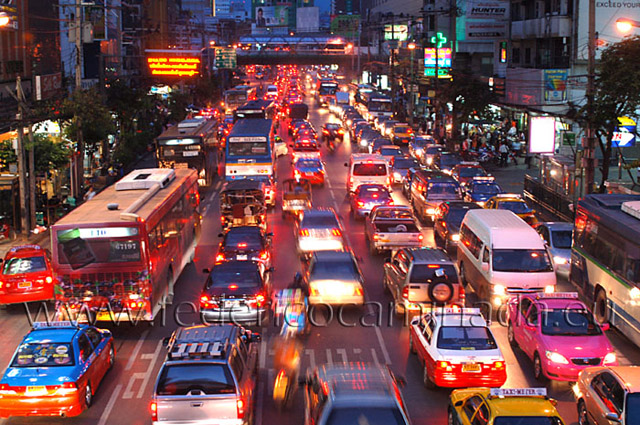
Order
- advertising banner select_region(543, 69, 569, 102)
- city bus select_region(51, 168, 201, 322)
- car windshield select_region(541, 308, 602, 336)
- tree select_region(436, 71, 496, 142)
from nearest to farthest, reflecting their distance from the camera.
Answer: car windshield select_region(541, 308, 602, 336)
city bus select_region(51, 168, 201, 322)
advertising banner select_region(543, 69, 569, 102)
tree select_region(436, 71, 496, 142)

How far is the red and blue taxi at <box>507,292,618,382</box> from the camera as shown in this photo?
17219 mm

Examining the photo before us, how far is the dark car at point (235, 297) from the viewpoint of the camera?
2109 centimetres

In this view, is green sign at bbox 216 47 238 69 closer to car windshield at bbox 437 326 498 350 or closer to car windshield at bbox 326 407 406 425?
car windshield at bbox 437 326 498 350

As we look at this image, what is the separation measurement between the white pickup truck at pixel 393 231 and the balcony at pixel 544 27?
99.2 ft

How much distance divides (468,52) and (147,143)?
3455 cm

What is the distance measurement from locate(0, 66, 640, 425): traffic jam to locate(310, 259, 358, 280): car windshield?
0.17 feet

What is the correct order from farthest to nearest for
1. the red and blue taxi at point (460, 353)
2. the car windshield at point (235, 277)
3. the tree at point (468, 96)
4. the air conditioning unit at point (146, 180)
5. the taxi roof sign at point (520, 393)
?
the tree at point (468, 96), the air conditioning unit at point (146, 180), the car windshield at point (235, 277), the red and blue taxi at point (460, 353), the taxi roof sign at point (520, 393)

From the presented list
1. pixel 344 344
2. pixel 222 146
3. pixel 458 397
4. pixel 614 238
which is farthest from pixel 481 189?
pixel 222 146

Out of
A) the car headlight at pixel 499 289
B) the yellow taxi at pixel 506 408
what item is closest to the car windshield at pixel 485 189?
the car headlight at pixel 499 289

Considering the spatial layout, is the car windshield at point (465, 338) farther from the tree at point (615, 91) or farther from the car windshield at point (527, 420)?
the tree at point (615, 91)

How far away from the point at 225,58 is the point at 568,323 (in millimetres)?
97219

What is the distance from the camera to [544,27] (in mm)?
57281

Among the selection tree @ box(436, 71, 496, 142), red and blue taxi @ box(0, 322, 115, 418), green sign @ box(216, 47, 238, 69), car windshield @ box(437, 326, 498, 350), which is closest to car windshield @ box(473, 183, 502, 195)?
car windshield @ box(437, 326, 498, 350)

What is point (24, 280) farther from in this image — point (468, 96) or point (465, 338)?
point (468, 96)
